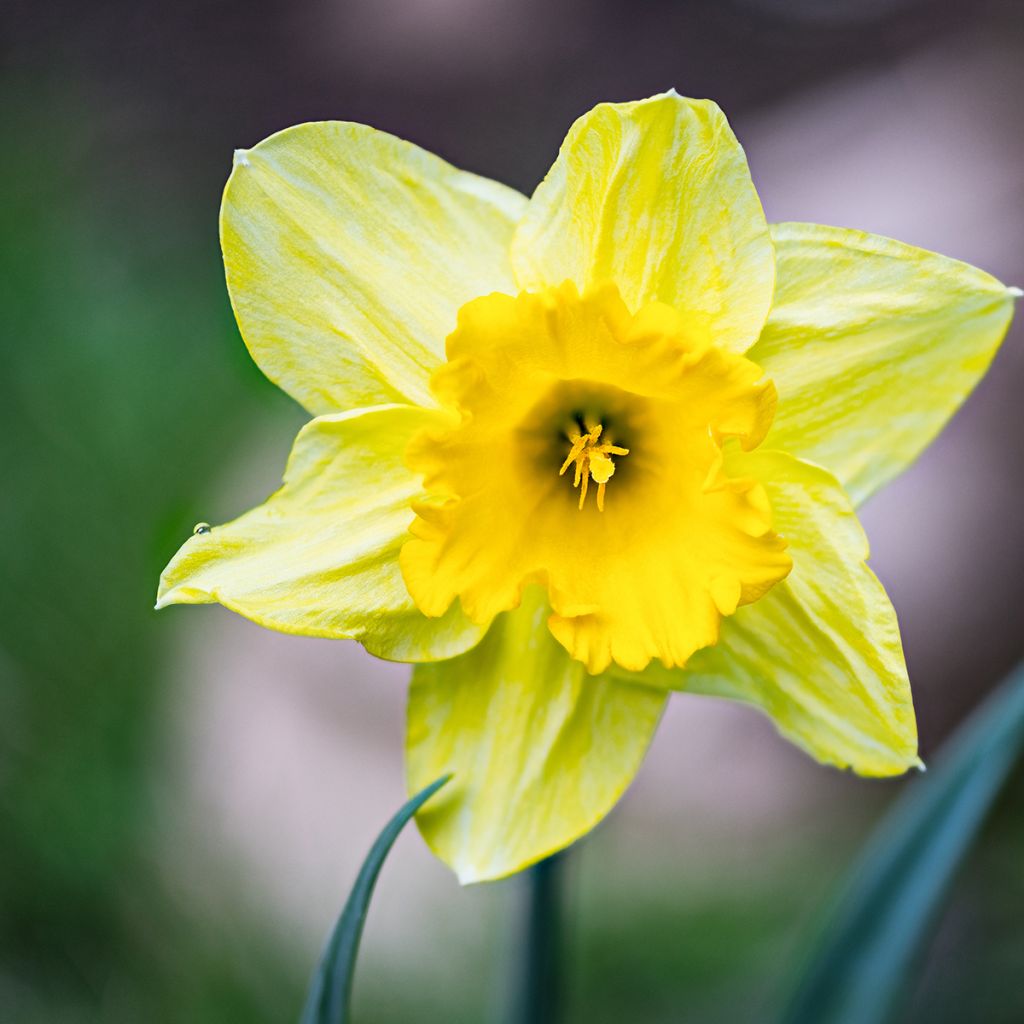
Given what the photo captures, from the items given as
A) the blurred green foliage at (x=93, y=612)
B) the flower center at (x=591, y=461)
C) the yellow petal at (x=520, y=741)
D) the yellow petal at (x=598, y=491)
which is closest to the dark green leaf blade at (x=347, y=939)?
the yellow petal at (x=520, y=741)

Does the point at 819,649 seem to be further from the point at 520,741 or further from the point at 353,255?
the point at 353,255

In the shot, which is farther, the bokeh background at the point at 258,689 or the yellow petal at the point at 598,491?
the bokeh background at the point at 258,689

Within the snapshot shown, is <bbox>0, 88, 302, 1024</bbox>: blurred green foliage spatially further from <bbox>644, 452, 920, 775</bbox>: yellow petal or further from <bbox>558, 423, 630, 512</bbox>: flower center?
<bbox>644, 452, 920, 775</bbox>: yellow petal

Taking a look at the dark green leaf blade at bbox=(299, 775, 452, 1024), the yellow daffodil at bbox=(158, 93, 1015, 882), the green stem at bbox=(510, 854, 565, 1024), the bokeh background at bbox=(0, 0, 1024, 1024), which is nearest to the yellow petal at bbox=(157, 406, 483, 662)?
the yellow daffodil at bbox=(158, 93, 1015, 882)

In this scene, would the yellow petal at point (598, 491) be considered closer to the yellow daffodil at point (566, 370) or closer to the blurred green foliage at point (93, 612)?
the yellow daffodil at point (566, 370)

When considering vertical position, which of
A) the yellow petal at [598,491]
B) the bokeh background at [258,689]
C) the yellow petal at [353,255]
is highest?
the yellow petal at [353,255]

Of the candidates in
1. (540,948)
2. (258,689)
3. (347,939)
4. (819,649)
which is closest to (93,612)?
(258,689)

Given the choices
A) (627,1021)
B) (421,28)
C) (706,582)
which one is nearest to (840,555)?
(706,582)

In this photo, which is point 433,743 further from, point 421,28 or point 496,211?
point 421,28
